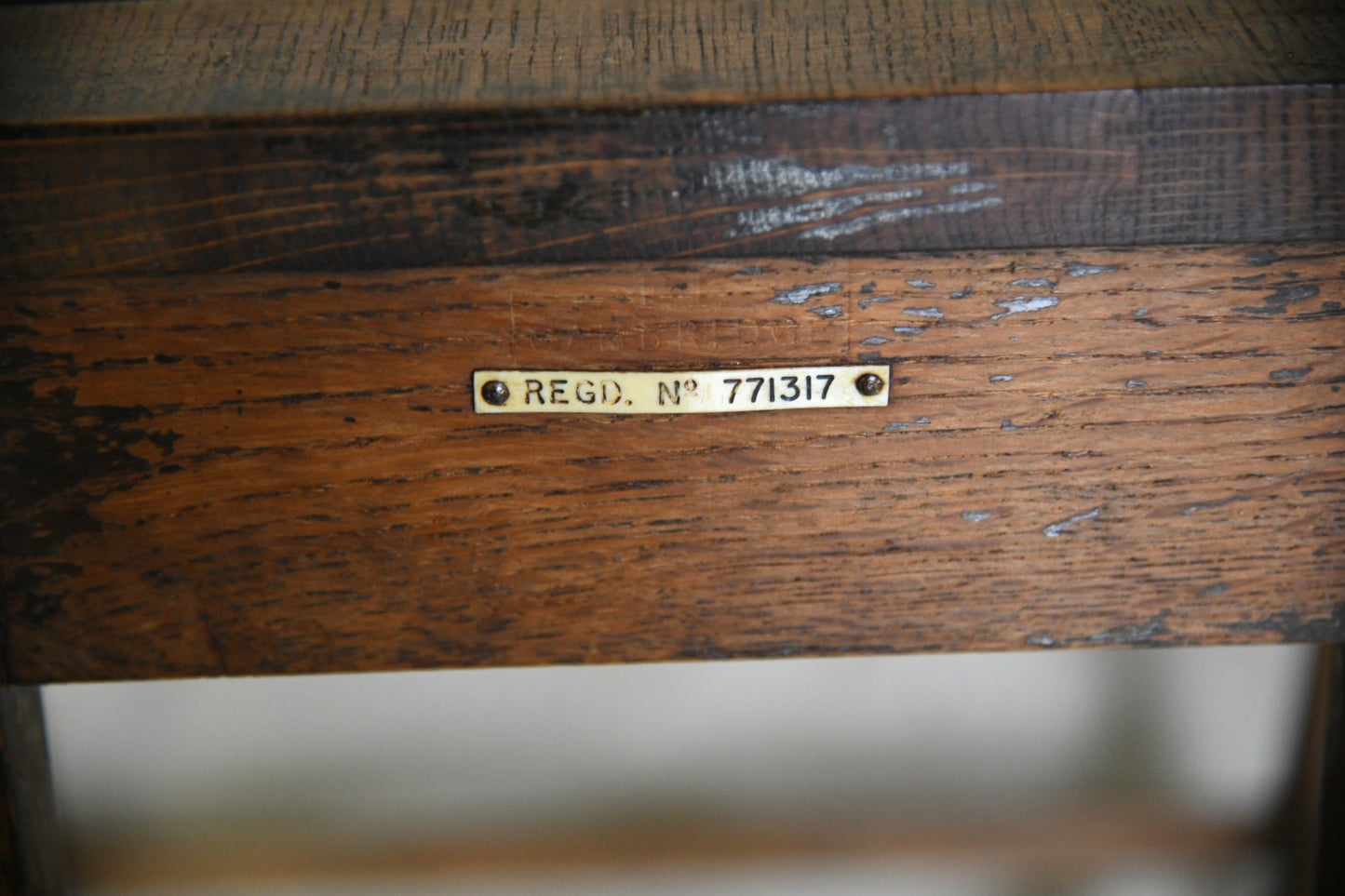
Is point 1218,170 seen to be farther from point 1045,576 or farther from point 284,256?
point 284,256

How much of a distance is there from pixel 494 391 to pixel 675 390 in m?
0.08

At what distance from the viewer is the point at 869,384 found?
521mm

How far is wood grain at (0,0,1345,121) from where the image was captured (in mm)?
485

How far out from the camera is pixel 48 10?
0.55 m

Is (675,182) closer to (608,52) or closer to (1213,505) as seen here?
(608,52)

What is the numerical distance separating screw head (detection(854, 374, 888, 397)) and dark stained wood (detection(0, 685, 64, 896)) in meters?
0.41

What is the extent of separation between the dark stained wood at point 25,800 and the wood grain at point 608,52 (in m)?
0.28

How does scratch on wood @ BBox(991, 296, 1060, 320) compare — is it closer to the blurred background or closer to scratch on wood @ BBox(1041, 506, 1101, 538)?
scratch on wood @ BBox(1041, 506, 1101, 538)

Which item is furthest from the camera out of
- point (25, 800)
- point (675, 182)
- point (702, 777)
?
point (702, 777)

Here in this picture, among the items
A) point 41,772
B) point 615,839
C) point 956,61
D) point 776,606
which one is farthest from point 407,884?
point 956,61

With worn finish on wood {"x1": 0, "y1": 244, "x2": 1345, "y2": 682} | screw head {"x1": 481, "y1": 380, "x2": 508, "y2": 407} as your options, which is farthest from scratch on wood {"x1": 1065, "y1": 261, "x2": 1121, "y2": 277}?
screw head {"x1": 481, "y1": 380, "x2": 508, "y2": 407}

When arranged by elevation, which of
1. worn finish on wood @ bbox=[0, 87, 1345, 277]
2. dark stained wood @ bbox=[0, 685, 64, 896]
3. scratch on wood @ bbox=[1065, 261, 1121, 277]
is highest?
worn finish on wood @ bbox=[0, 87, 1345, 277]

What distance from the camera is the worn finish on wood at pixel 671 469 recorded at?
510mm

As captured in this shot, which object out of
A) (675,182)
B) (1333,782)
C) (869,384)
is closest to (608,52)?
(675,182)
